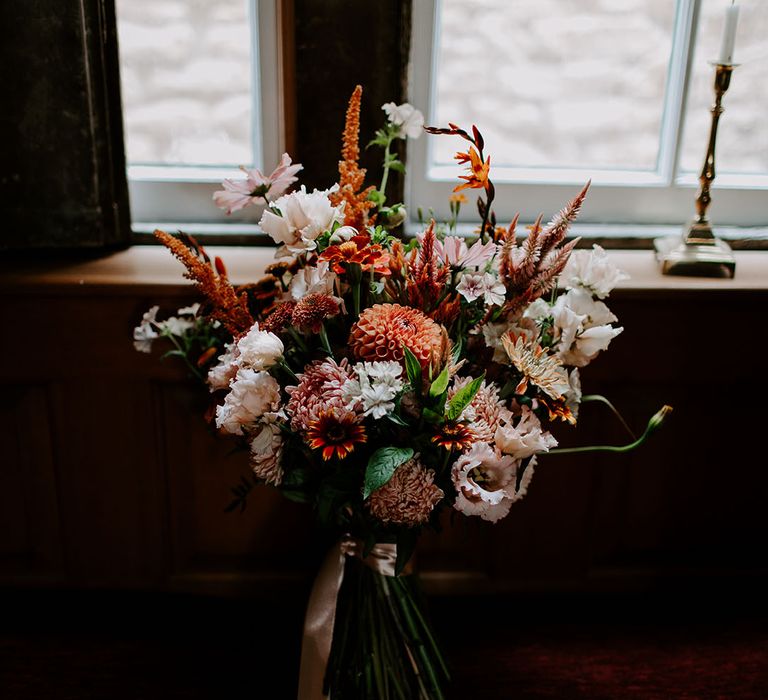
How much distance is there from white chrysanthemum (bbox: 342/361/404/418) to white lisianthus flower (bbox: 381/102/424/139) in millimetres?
355

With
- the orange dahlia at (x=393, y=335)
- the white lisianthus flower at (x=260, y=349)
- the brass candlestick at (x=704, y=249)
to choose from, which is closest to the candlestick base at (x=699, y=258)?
the brass candlestick at (x=704, y=249)

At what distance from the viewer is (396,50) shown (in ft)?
3.91

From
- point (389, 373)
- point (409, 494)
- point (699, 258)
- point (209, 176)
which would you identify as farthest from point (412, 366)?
point (209, 176)

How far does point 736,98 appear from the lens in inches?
56.6

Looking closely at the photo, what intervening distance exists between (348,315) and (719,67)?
759mm

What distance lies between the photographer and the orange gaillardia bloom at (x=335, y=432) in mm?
734

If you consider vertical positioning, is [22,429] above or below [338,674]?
above

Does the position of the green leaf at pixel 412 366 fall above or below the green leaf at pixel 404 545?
above

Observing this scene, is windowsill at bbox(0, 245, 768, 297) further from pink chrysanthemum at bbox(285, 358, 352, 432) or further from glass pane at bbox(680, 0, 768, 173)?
pink chrysanthemum at bbox(285, 358, 352, 432)

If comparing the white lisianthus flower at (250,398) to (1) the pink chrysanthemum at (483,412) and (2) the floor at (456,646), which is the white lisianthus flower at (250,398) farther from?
(2) the floor at (456,646)

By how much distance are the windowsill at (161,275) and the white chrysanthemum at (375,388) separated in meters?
0.47

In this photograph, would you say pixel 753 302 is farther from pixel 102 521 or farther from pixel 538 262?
pixel 102 521

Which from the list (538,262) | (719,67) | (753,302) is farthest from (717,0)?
(538,262)

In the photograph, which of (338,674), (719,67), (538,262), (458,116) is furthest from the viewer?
(458,116)
